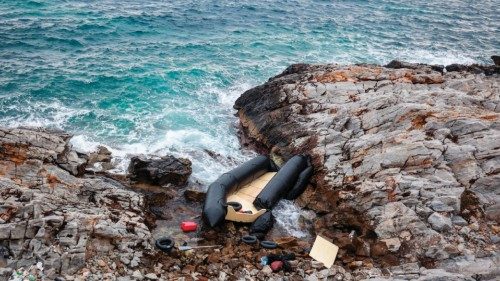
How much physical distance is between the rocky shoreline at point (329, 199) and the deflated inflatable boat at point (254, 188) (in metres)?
0.57

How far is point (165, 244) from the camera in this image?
1442cm

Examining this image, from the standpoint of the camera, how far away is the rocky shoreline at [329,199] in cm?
1292

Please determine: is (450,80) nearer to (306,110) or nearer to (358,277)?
(306,110)

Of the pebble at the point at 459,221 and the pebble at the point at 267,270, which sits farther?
the pebble at the point at 459,221

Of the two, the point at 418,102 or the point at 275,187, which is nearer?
the point at 275,187

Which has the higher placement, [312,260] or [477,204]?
[477,204]

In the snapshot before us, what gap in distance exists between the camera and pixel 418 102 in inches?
797

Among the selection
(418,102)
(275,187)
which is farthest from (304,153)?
(418,102)

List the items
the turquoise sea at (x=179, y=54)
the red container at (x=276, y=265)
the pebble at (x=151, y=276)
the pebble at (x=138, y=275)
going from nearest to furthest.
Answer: the pebble at (x=138, y=275)
the pebble at (x=151, y=276)
the red container at (x=276, y=265)
the turquoise sea at (x=179, y=54)

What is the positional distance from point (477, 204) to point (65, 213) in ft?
47.7

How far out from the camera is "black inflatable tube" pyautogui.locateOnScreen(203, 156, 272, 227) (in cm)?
1591

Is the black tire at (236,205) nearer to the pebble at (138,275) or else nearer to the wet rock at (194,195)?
the wet rock at (194,195)

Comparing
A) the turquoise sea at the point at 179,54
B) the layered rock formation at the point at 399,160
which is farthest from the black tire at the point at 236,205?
the turquoise sea at the point at 179,54

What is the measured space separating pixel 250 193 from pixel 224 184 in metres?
1.46
